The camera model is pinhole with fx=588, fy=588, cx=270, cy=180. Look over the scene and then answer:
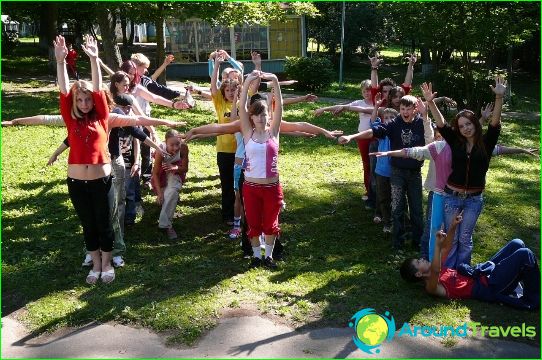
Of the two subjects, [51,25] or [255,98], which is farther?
[51,25]

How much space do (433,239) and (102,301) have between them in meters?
3.06

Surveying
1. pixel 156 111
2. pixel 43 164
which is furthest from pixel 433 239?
pixel 156 111

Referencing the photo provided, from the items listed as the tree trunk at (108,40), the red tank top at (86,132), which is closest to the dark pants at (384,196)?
the red tank top at (86,132)

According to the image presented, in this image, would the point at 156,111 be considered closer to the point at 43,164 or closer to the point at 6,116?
the point at 6,116

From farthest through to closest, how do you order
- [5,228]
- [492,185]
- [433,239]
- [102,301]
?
[492,185]
[5,228]
[433,239]
[102,301]

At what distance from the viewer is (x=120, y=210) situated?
6.14 m

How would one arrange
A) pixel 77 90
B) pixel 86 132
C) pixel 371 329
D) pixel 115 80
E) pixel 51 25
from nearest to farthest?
1. pixel 371 329
2. pixel 77 90
3. pixel 86 132
4. pixel 115 80
5. pixel 51 25

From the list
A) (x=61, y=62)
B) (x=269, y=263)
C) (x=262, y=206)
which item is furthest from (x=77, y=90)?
(x=269, y=263)

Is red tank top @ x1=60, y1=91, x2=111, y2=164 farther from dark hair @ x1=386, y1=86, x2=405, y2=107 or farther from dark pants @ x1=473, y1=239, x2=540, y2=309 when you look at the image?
dark pants @ x1=473, y1=239, x2=540, y2=309

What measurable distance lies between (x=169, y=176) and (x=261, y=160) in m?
1.62

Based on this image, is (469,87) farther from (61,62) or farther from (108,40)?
(61,62)

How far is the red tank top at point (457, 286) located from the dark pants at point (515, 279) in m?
0.08

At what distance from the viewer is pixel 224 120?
6.65 meters

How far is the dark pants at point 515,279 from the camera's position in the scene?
505cm
